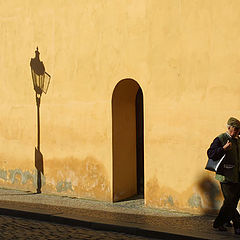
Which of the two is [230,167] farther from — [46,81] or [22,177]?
[22,177]

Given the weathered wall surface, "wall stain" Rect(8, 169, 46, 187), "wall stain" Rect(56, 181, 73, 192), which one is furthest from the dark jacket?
"wall stain" Rect(8, 169, 46, 187)

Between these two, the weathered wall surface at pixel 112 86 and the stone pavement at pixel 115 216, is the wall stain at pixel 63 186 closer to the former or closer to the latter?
the weathered wall surface at pixel 112 86

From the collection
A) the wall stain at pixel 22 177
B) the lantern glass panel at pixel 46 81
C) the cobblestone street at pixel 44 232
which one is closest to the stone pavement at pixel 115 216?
the cobblestone street at pixel 44 232

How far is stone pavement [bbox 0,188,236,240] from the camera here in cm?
847

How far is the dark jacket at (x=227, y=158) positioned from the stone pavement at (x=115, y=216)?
0.81 m

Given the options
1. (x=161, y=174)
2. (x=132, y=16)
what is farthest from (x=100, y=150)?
(x=132, y=16)

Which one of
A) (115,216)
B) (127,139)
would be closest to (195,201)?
(115,216)

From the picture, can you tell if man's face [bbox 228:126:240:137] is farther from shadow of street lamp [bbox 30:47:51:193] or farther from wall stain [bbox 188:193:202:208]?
shadow of street lamp [bbox 30:47:51:193]

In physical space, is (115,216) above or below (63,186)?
below

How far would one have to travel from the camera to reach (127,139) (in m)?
11.9

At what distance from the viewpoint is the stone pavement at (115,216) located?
8.47 m

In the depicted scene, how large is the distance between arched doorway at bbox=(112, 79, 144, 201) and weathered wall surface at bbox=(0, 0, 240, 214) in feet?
0.50

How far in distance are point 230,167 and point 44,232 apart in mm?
2837

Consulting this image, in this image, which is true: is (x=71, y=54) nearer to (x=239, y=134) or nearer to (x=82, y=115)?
(x=82, y=115)
